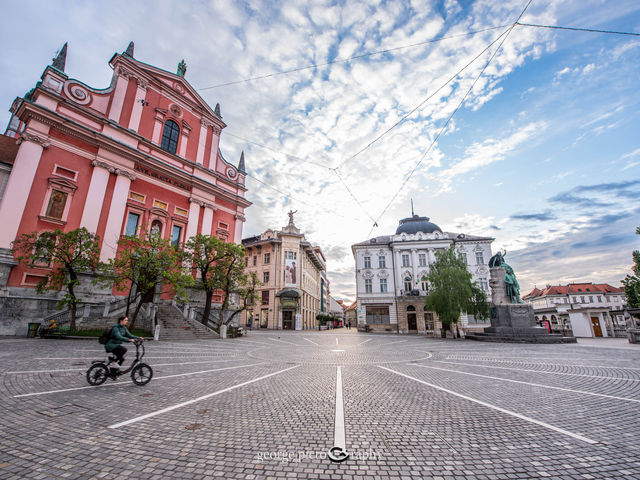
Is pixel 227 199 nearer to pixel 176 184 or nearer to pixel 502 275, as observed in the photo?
pixel 176 184

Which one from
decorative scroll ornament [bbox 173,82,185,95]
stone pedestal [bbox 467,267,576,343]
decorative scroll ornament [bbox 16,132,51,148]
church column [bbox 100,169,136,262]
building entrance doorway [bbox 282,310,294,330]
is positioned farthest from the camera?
building entrance doorway [bbox 282,310,294,330]

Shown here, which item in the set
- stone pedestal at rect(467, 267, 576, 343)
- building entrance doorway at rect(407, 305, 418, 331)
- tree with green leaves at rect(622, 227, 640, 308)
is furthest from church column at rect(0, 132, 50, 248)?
tree with green leaves at rect(622, 227, 640, 308)

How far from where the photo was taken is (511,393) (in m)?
5.92

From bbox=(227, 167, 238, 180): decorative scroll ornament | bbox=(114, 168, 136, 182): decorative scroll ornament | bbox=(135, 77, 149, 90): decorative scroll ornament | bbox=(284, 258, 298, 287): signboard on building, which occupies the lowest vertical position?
bbox=(284, 258, 298, 287): signboard on building

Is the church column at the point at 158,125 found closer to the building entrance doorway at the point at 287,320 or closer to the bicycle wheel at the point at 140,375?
the bicycle wheel at the point at 140,375

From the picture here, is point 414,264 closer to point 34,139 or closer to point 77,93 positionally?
point 77,93

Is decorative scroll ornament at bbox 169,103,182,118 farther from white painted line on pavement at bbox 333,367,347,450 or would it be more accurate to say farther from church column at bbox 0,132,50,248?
white painted line on pavement at bbox 333,367,347,450

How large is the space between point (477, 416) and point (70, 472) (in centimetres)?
548

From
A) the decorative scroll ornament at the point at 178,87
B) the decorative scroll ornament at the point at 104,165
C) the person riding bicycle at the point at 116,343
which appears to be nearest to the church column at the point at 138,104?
the decorative scroll ornament at the point at 178,87

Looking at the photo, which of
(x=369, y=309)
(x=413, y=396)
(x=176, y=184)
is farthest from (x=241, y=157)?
(x=413, y=396)

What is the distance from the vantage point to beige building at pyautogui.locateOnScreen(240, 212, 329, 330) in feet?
139

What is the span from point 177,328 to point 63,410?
15.8m

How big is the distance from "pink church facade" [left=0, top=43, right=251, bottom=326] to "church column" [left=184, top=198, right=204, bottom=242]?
0.33ft

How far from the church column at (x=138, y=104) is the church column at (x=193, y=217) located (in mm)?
7573
